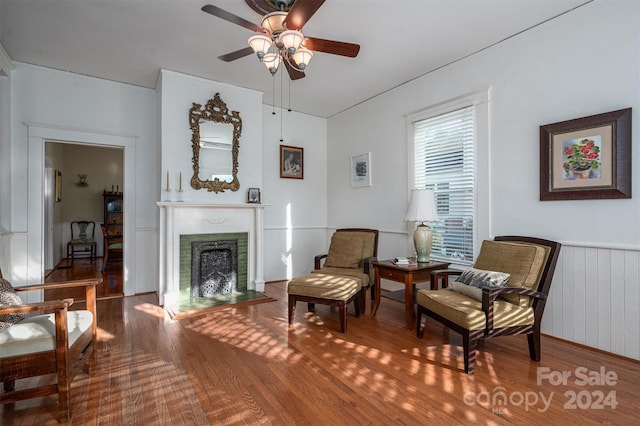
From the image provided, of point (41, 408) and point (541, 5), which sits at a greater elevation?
point (541, 5)

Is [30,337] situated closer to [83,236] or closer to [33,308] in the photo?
[33,308]

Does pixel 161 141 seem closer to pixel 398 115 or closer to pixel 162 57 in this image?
pixel 162 57

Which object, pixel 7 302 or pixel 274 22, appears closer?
pixel 7 302

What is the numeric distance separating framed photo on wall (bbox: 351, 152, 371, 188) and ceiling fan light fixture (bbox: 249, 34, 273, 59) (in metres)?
2.88

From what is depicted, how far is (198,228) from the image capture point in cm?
409

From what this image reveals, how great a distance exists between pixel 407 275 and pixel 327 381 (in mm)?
1363

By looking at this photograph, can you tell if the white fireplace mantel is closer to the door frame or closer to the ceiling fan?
the door frame

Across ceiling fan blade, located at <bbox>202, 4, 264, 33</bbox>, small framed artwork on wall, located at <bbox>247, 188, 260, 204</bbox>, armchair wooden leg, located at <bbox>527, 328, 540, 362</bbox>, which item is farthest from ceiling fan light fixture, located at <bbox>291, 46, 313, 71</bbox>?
armchair wooden leg, located at <bbox>527, 328, 540, 362</bbox>

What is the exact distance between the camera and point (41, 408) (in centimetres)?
184

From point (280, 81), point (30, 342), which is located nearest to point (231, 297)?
point (30, 342)

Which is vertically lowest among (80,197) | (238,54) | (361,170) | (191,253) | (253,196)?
(191,253)

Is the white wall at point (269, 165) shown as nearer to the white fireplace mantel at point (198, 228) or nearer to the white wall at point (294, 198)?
the white wall at point (294, 198)

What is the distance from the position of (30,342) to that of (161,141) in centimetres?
279

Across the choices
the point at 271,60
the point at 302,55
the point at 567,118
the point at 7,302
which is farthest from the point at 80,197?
the point at 567,118
